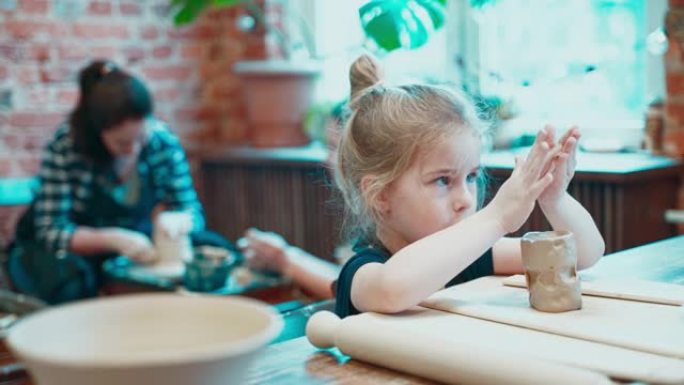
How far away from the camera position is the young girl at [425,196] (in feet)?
3.72

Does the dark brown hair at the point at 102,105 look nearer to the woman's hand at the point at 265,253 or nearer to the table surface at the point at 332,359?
the woman's hand at the point at 265,253

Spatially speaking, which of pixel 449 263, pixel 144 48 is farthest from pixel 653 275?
pixel 144 48

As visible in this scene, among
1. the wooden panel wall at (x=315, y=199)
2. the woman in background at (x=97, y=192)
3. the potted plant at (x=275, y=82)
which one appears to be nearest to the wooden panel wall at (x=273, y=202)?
the wooden panel wall at (x=315, y=199)

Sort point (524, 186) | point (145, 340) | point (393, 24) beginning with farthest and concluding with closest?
point (393, 24) → point (524, 186) → point (145, 340)

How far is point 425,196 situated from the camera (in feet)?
4.35

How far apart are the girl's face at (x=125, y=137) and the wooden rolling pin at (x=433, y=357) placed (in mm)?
2215

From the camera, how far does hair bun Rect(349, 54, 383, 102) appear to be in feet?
4.79

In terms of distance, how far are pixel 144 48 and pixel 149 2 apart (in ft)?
0.65

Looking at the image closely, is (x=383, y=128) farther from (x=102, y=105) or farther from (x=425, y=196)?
(x=102, y=105)

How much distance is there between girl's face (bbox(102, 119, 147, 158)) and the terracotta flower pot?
829mm

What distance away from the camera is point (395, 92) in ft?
4.62

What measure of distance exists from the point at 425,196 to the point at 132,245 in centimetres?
194

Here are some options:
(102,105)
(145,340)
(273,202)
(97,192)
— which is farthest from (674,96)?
(145,340)

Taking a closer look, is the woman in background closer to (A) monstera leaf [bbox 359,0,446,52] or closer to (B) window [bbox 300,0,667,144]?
(B) window [bbox 300,0,667,144]
